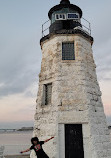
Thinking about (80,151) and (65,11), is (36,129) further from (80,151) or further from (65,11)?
(65,11)

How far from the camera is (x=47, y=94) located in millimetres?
8336

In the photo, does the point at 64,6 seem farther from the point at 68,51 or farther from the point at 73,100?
the point at 73,100

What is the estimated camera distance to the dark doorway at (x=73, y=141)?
6594 millimetres

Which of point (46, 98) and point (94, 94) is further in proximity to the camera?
point (46, 98)

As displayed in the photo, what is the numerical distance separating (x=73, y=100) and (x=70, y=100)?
0.52ft

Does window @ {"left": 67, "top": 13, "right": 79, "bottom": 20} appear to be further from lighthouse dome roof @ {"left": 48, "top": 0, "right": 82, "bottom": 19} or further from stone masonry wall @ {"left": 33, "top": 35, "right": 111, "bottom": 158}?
stone masonry wall @ {"left": 33, "top": 35, "right": 111, "bottom": 158}

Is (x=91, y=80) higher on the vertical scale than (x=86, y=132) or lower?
higher

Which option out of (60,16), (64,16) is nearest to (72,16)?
(64,16)

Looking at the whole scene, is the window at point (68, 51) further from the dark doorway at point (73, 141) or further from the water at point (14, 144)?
the water at point (14, 144)

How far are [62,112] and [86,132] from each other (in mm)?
1509

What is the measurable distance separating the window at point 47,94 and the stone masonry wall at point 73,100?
20cm

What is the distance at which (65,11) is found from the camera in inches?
406

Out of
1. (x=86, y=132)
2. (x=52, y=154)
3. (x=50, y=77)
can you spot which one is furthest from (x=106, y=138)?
(x=50, y=77)

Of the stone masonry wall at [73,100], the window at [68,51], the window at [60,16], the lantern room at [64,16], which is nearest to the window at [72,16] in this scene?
the lantern room at [64,16]
